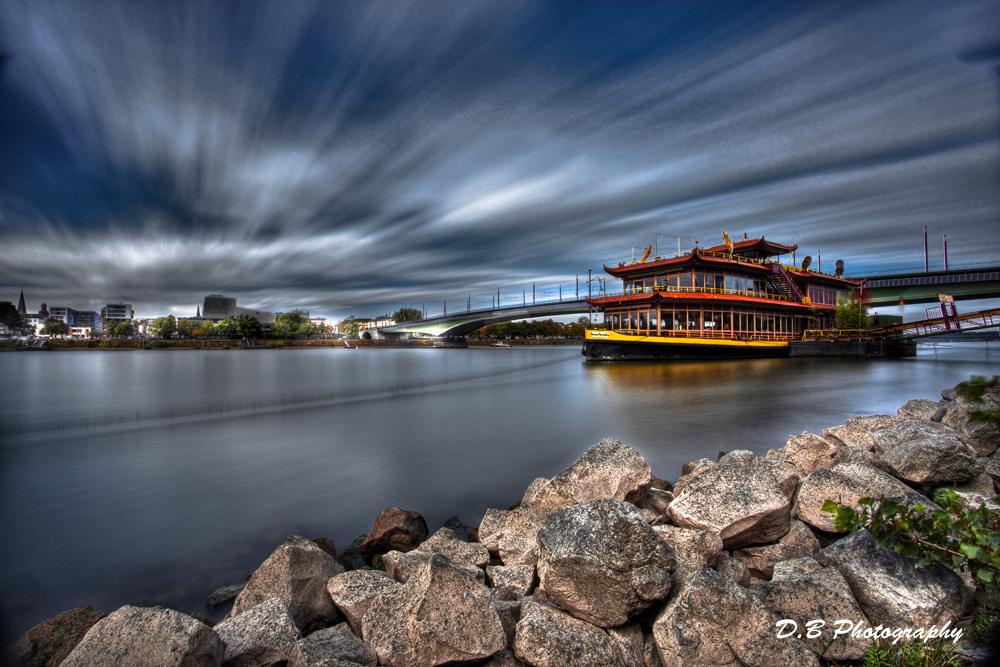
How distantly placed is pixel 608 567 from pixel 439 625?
1.12 m

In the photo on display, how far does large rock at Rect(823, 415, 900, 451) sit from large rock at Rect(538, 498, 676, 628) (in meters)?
5.84

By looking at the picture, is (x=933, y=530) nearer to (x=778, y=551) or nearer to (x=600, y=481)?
(x=778, y=551)

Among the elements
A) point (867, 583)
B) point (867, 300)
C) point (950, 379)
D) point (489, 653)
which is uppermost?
point (867, 300)

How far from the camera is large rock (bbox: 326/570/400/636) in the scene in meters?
3.21

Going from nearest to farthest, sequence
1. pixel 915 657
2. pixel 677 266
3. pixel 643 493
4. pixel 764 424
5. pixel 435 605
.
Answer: pixel 915 657, pixel 435 605, pixel 643 493, pixel 764 424, pixel 677 266

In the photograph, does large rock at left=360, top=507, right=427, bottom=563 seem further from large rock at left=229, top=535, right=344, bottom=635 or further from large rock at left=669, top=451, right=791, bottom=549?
large rock at left=669, top=451, right=791, bottom=549

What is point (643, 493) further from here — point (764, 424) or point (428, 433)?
point (764, 424)

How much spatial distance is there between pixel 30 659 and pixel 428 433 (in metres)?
8.82

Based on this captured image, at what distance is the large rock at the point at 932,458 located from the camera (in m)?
4.41

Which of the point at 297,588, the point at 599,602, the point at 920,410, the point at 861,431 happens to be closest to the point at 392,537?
the point at 297,588

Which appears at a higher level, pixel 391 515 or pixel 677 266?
pixel 677 266

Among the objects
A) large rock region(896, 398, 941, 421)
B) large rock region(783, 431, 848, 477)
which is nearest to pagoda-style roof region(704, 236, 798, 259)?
large rock region(896, 398, 941, 421)

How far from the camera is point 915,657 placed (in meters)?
2.39

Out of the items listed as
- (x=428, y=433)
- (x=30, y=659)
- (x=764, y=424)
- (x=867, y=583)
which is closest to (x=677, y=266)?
(x=764, y=424)
